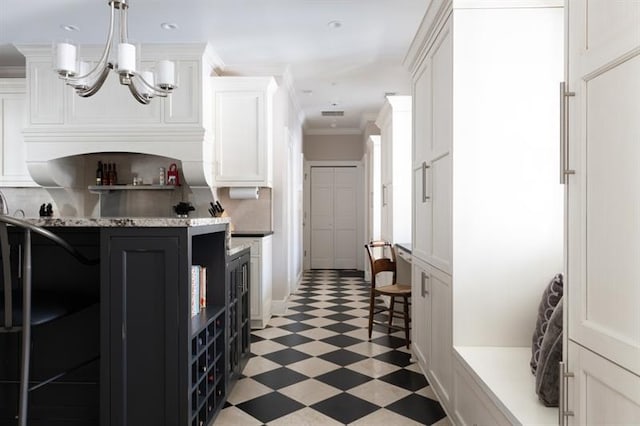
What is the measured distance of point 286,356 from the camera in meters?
3.42

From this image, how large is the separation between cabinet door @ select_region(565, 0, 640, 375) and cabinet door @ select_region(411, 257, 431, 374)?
1573mm

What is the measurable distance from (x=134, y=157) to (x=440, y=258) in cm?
360

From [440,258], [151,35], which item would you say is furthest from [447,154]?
[151,35]

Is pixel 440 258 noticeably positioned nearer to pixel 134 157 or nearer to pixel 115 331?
pixel 115 331

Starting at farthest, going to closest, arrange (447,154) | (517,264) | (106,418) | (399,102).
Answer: (399,102), (447,154), (517,264), (106,418)

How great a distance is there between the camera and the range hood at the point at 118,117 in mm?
4168

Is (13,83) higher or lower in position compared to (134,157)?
higher

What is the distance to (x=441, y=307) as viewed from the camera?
2.46 meters

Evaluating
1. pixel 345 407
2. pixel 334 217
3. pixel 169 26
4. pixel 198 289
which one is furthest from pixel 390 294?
pixel 334 217

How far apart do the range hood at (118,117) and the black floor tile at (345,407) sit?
250 cm

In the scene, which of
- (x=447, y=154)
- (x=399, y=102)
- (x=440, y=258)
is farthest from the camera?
(x=399, y=102)

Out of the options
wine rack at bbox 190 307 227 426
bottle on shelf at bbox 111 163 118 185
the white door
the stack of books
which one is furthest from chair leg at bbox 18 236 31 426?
the white door

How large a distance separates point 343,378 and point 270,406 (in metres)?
0.63

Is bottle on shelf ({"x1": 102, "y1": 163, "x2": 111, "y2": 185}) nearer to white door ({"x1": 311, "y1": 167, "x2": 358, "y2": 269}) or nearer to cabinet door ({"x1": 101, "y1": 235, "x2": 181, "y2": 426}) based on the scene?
cabinet door ({"x1": 101, "y1": 235, "x2": 181, "y2": 426})
